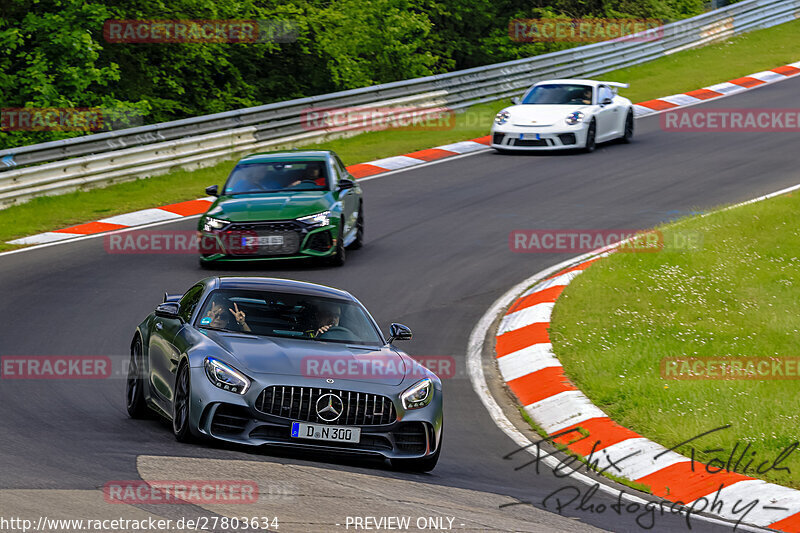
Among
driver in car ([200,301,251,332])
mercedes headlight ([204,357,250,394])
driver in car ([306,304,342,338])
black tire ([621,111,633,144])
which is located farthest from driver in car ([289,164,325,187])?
black tire ([621,111,633,144])

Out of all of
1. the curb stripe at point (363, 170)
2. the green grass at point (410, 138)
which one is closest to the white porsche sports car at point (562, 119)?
the green grass at point (410, 138)

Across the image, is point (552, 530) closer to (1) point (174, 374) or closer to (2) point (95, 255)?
(1) point (174, 374)

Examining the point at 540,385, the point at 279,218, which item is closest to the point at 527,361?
the point at 540,385

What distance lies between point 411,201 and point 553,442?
10.8m

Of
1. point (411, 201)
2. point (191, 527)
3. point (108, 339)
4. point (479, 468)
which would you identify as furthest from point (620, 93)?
point (191, 527)

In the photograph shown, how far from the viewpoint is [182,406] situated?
829 centimetres

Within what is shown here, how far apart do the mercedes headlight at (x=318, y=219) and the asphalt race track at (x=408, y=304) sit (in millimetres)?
675

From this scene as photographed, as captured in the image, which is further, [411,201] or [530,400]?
[411,201]

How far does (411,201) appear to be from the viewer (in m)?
20.1

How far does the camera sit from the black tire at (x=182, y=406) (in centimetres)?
813

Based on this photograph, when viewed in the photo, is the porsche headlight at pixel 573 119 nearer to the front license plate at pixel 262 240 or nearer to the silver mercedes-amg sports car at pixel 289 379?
the front license plate at pixel 262 240

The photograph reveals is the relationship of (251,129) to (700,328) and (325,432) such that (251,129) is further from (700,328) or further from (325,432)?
(325,432)

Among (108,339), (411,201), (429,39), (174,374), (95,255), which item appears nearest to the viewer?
(174,374)

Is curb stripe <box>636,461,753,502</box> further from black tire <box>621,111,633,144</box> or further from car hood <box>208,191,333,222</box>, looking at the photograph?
black tire <box>621,111,633,144</box>
